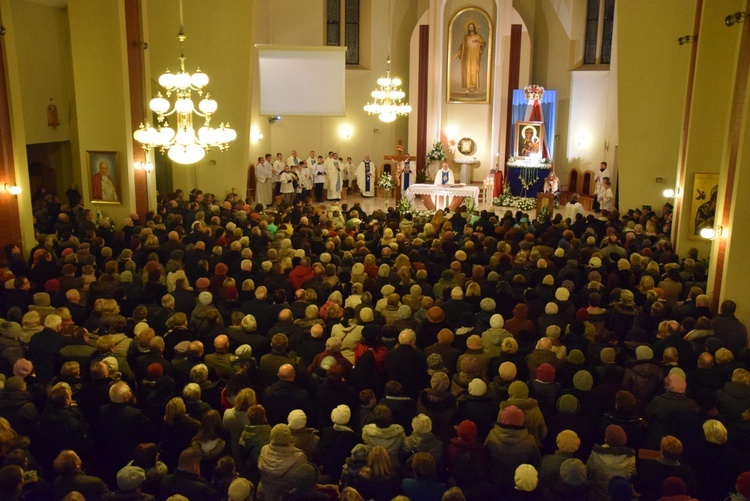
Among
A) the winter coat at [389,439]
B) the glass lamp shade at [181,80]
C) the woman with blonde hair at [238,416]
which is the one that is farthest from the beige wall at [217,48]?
the winter coat at [389,439]

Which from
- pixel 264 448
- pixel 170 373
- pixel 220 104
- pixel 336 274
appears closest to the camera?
pixel 264 448

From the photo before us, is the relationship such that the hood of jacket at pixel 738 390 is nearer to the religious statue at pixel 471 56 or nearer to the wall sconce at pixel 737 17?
the wall sconce at pixel 737 17

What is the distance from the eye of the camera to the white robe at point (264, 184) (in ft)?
73.2

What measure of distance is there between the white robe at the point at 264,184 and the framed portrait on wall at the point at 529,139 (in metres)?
8.17

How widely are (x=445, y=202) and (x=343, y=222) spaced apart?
7.39 metres

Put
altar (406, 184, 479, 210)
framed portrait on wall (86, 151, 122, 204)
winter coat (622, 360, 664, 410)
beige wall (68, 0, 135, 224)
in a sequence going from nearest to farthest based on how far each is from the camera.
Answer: winter coat (622, 360, 664, 410), beige wall (68, 0, 135, 224), framed portrait on wall (86, 151, 122, 204), altar (406, 184, 479, 210)

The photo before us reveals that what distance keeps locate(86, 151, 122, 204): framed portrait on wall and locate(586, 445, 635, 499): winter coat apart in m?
12.5

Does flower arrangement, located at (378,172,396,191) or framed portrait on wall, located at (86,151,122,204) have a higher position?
framed portrait on wall, located at (86,151,122,204)

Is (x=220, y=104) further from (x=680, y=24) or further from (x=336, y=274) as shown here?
(x=680, y=24)

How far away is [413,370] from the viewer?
24.2 ft

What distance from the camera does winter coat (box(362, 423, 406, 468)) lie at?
233 inches

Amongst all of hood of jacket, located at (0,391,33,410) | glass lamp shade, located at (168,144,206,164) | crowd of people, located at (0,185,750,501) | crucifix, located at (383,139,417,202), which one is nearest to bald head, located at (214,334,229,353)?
crowd of people, located at (0,185,750,501)

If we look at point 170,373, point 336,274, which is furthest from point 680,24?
point 170,373

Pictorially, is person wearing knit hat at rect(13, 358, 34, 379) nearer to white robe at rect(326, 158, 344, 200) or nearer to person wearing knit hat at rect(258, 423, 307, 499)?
person wearing knit hat at rect(258, 423, 307, 499)
